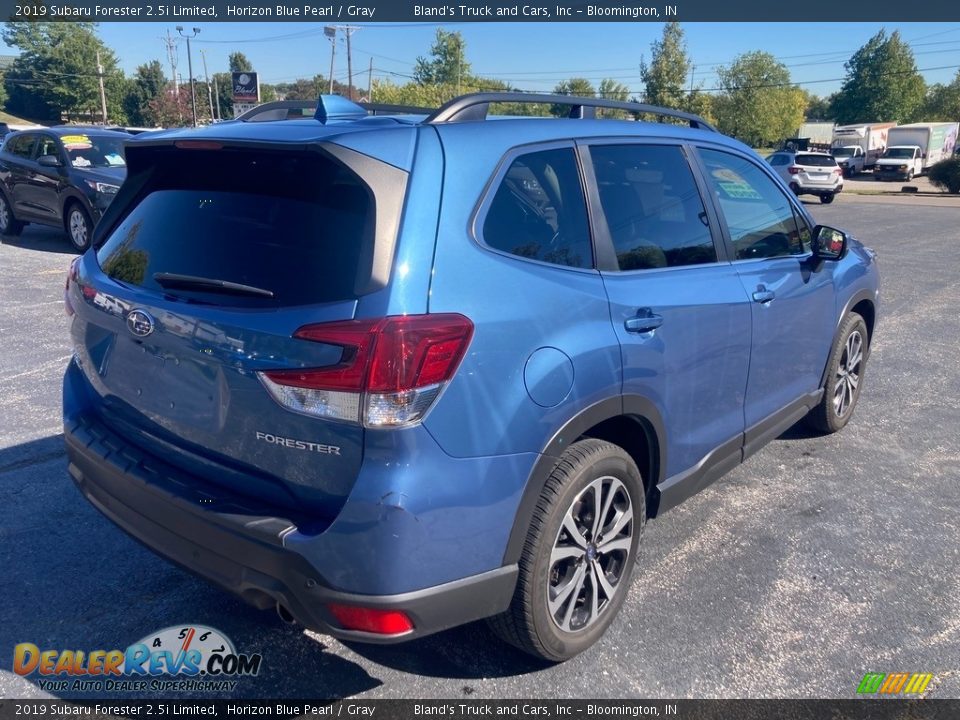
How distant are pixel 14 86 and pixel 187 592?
97229 millimetres

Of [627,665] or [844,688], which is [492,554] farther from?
[844,688]

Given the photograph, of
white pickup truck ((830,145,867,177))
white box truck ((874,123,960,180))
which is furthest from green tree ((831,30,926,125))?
white pickup truck ((830,145,867,177))

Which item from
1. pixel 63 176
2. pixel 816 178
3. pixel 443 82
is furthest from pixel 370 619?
pixel 443 82

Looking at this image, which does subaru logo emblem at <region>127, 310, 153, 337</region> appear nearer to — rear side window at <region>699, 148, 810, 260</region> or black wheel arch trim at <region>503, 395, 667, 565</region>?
black wheel arch trim at <region>503, 395, 667, 565</region>

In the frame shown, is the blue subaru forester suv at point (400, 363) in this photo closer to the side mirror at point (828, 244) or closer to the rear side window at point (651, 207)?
the rear side window at point (651, 207)

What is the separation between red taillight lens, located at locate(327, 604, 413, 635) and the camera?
2.22 metres

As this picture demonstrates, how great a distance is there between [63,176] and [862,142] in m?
50.8

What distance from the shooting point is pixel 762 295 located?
3.63 m

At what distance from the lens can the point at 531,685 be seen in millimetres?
2730

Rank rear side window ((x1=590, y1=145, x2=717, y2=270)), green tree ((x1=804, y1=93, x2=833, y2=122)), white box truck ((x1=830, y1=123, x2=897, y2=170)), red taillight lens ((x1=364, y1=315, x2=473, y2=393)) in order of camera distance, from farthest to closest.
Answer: green tree ((x1=804, y1=93, x2=833, y2=122)) → white box truck ((x1=830, y1=123, x2=897, y2=170)) → rear side window ((x1=590, y1=145, x2=717, y2=270)) → red taillight lens ((x1=364, y1=315, x2=473, y2=393))

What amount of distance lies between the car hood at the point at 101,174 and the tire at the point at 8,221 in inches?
99.7

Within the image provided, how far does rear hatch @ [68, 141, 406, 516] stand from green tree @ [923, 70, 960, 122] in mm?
91209

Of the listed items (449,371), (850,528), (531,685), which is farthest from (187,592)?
(850,528)

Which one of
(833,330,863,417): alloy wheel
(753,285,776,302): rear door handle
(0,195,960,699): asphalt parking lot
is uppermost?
(753,285,776,302): rear door handle
